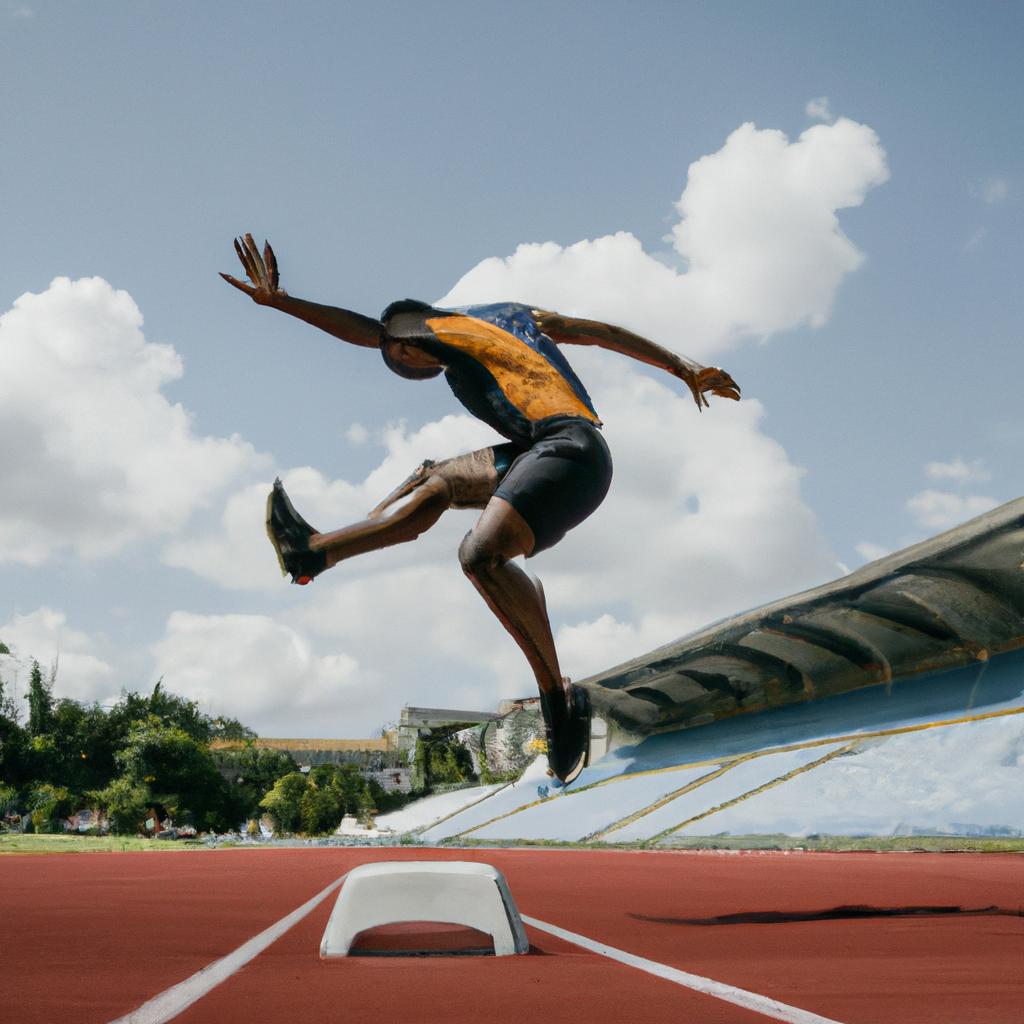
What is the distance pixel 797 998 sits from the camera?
241cm

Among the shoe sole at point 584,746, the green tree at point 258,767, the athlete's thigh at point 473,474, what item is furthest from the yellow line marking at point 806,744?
the green tree at point 258,767

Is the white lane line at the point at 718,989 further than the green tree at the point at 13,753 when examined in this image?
No

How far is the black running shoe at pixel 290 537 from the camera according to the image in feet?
9.42

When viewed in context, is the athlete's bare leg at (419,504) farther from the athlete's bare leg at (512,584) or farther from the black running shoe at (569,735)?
the black running shoe at (569,735)

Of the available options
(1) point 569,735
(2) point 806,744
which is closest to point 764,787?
(2) point 806,744

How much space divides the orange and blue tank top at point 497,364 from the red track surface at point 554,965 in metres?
1.55

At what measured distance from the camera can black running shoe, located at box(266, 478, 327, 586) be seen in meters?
2.87

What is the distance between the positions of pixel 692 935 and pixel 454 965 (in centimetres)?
167

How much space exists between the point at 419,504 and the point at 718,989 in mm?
1510

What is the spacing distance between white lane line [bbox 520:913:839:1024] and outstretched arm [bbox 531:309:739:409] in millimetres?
1870

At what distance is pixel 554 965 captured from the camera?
3.08 m

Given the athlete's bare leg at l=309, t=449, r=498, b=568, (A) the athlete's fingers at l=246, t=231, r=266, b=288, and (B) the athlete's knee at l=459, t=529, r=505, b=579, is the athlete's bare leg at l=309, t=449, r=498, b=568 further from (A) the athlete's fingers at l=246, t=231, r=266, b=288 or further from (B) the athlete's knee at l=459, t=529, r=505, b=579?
(A) the athlete's fingers at l=246, t=231, r=266, b=288

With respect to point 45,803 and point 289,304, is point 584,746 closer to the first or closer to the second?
point 289,304

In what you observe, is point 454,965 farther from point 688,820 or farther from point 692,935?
point 688,820
